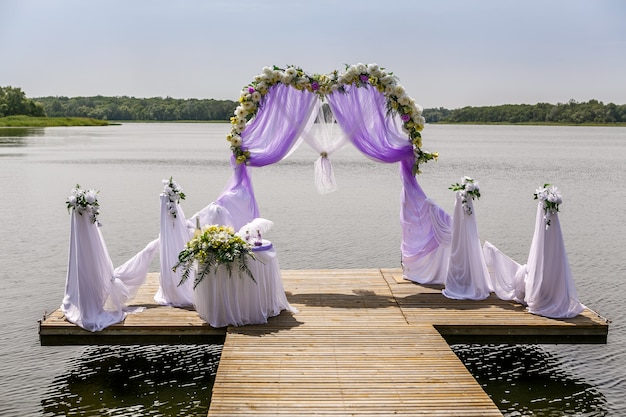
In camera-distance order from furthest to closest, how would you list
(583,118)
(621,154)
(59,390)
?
(583,118), (621,154), (59,390)

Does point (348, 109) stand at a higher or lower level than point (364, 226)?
higher

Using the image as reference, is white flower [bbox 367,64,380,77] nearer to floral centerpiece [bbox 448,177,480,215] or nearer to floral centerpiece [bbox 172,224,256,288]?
floral centerpiece [bbox 448,177,480,215]

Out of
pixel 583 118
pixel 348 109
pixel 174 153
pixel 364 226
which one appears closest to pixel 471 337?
pixel 348 109

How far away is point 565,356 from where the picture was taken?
9172 mm

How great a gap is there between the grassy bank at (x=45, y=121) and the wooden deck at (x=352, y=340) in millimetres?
86522

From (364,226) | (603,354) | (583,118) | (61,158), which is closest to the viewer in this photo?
(603,354)

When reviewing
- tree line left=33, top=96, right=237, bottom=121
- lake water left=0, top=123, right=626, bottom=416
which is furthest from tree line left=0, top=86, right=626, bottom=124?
lake water left=0, top=123, right=626, bottom=416

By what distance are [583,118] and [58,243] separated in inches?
3260

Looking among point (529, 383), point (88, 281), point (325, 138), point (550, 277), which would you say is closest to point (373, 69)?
point (325, 138)

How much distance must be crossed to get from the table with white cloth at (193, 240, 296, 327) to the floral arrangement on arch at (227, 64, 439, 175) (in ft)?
7.86

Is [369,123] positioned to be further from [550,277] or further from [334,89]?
[550,277]

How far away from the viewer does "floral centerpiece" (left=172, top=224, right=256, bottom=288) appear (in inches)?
311

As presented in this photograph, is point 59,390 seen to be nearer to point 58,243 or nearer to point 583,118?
point 58,243

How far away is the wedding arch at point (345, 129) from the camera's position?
10.1m
